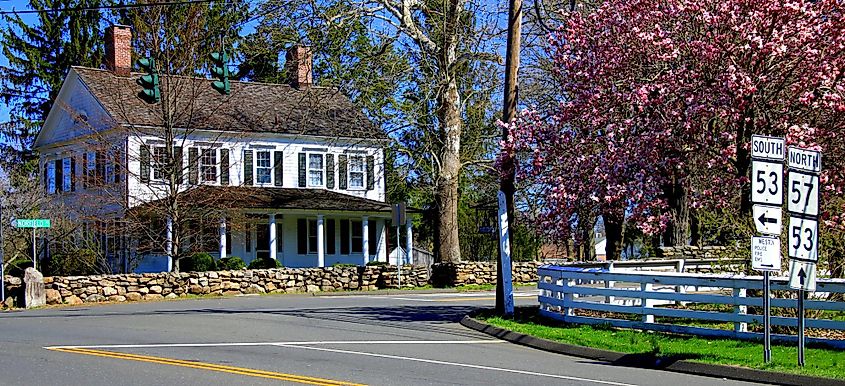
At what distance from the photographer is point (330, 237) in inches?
1804

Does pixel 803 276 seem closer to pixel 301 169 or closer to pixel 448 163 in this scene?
pixel 448 163

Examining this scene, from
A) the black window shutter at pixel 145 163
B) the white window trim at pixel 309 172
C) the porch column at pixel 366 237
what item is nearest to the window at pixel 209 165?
the black window shutter at pixel 145 163

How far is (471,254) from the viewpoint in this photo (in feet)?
178

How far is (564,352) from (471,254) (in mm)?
38636

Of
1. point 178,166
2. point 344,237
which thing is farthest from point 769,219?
point 344,237

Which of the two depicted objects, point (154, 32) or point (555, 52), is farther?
point (154, 32)

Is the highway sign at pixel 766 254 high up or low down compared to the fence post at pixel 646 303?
up

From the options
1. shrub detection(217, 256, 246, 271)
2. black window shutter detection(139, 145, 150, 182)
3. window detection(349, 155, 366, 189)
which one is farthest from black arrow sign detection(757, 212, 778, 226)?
window detection(349, 155, 366, 189)

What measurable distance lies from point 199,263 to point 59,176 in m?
12.0

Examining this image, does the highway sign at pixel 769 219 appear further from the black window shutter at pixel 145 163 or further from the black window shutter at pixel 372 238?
the black window shutter at pixel 372 238

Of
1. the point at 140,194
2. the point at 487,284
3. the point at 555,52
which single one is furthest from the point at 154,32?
the point at 555,52

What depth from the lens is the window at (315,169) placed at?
4453 centimetres

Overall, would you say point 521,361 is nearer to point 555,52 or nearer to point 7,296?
point 555,52

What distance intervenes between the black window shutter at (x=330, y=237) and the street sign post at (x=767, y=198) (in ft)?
110
